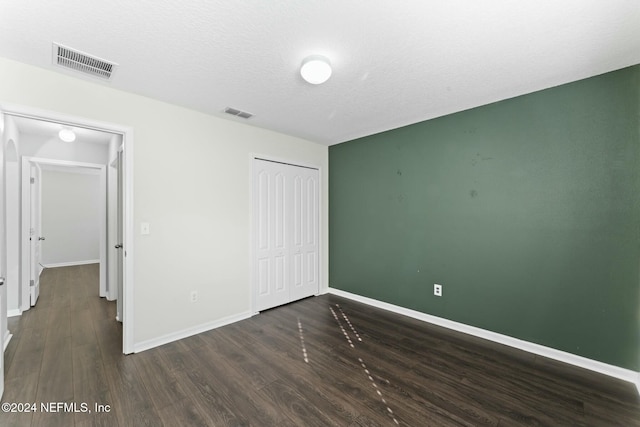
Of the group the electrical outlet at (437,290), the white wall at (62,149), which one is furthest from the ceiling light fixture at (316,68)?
the white wall at (62,149)

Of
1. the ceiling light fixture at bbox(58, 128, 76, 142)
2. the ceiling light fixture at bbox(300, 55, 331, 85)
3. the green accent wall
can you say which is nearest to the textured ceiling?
the ceiling light fixture at bbox(300, 55, 331, 85)

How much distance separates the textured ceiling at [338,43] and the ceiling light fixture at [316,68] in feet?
0.16

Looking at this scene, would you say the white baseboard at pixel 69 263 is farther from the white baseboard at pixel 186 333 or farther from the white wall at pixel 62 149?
the white baseboard at pixel 186 333

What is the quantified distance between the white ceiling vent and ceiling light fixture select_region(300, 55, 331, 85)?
1503 mm

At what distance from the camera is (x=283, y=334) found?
2.95 metres

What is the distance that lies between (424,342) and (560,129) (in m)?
2.43

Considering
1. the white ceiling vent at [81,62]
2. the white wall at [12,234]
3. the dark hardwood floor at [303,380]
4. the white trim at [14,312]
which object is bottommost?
the dark hardwood floor at [303,380]

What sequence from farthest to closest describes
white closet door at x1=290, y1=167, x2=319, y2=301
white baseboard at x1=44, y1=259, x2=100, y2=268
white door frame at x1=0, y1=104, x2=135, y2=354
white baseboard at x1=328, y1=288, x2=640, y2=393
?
white baseboard at x1=44, y1=259, x2=100, y2=268
white closet door at x1=290, y1=167, x2=319, y2=301
white door frame at x1=0, y1=104, x2=135, y2=354
white baseboard at x1=328, y1=288, x2=640, y2=393

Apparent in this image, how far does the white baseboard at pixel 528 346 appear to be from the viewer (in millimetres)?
2127

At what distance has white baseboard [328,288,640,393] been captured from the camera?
2.13m

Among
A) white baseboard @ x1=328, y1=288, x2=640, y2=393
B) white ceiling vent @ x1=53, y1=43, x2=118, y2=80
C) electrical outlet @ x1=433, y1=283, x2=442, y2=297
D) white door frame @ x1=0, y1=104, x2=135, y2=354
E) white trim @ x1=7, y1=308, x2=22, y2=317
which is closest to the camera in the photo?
white ceiling vent @ x1=53, y1=43, x2=118, y2=80

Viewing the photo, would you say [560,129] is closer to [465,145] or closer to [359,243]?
[465,145]

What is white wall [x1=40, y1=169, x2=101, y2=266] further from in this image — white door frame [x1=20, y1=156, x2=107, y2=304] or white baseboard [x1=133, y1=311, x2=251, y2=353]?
white baseboard [x1=133, y1=311, x2=251, y2=353]

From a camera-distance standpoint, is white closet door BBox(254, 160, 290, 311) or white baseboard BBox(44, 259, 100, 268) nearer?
white closet door BBox(254, 160, 290, 311)
